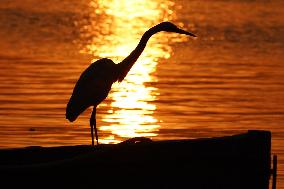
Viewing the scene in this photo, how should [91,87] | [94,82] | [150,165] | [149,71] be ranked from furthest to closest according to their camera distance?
[149,71] → [94,82] → [91,87] → [150,165]

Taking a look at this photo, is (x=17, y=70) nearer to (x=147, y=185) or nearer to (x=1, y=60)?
(x=1, y=60)

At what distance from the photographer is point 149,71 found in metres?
27.3

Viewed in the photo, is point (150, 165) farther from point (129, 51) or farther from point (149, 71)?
point (129, 51)

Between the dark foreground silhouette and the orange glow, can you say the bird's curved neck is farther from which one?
the dark foreground silhouette

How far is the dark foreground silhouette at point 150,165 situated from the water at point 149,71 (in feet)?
11.2

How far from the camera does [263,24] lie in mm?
36781

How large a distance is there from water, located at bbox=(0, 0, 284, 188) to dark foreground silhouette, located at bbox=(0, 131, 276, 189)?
3.41 metres

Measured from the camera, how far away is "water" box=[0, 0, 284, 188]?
1992 centimetres

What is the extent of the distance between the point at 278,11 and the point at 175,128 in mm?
21420

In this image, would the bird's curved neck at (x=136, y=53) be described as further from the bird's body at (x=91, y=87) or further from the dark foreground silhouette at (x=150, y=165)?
the dark foreground silhouette at (x=150, y=165)

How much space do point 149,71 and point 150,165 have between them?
15.2m

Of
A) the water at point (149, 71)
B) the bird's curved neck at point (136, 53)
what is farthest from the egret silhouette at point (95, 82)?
the water at point (149, 71)

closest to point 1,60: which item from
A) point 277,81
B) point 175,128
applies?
point 277,81

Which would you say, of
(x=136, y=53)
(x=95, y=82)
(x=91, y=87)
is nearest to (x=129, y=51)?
(x=136, y=53)
